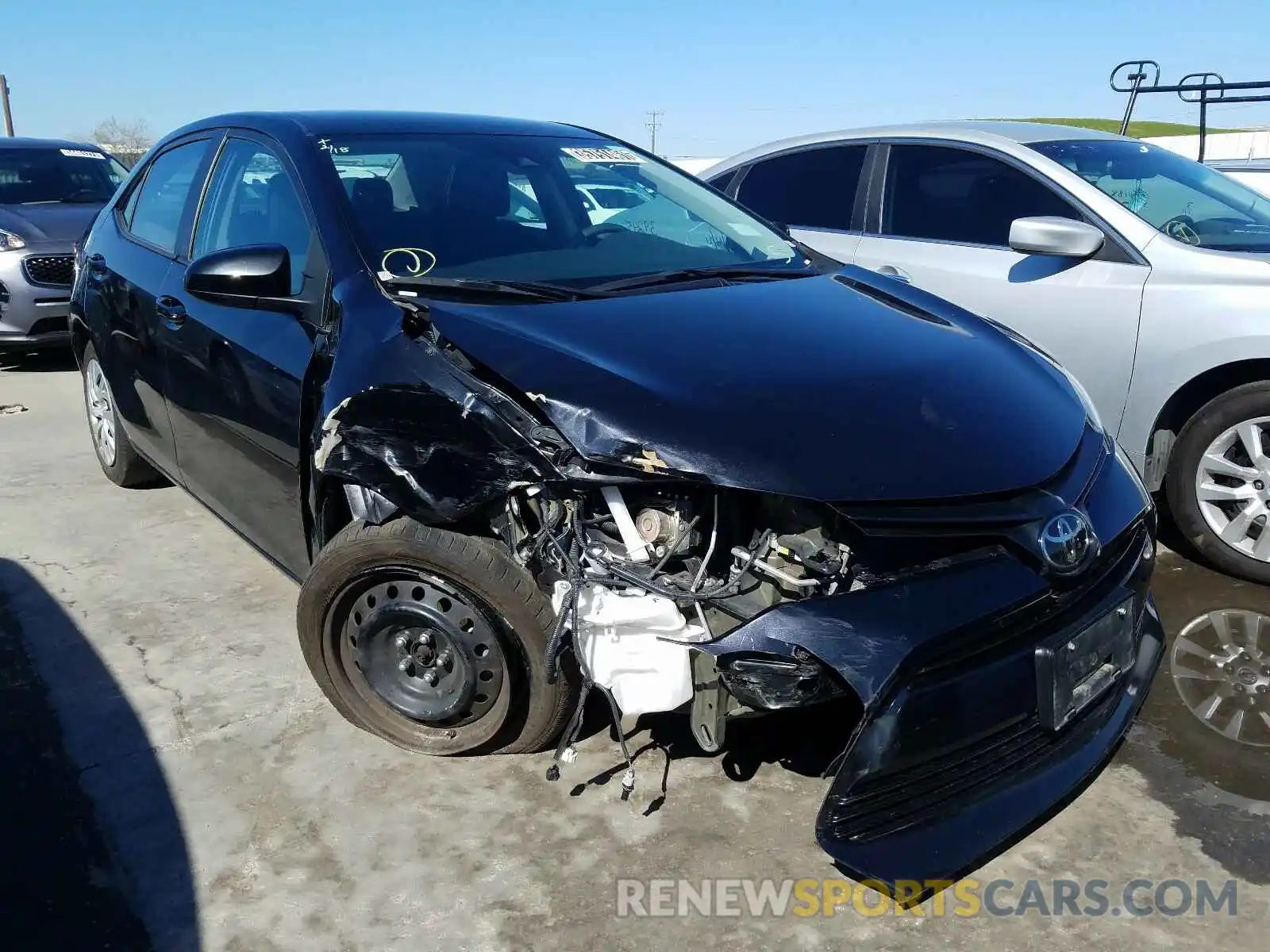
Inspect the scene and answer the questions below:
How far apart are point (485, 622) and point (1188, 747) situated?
74.7 inches

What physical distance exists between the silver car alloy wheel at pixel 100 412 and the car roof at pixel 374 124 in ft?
4.59

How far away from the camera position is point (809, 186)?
5.10 meters

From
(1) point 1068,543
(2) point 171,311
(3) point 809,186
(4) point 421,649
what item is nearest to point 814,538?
(1) point 1068,543

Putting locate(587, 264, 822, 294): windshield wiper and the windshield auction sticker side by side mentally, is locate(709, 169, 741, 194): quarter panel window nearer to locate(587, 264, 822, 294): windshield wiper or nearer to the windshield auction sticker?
the windshield auction sticker

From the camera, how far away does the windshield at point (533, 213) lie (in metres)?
2.85

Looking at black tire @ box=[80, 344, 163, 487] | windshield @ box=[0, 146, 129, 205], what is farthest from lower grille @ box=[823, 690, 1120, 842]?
windshield @ box=[0, 146, 129, 205]

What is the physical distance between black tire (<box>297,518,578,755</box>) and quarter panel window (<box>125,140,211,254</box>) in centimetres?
170

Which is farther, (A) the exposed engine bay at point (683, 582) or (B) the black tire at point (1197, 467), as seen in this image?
(B) the black tire at point (1197, 467)

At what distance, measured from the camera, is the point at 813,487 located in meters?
2.04

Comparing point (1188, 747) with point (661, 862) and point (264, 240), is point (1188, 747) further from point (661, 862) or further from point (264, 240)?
point (264, 240)

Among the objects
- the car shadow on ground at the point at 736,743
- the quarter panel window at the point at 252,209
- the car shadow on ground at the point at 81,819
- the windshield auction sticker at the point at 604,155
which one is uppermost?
the windshield auction sticker at the point at 604,155

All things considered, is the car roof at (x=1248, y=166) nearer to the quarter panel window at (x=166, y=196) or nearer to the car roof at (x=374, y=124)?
the car roof at (x=374, y=124)

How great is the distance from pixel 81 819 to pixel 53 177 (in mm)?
8150

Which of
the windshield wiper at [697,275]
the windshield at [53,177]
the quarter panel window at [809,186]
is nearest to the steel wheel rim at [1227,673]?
the windshield wiper at [697,275]
